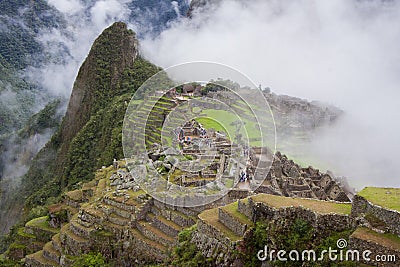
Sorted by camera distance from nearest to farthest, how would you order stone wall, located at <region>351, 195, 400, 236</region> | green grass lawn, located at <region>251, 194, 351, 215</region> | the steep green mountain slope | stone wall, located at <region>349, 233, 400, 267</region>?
stone wall, located at <region>349, 233, 400, 267</region> < stone wall, located at <region>351, 195, 400, 236</region> < green grass lawn, located at <region>251, 194, 351, 215</region> < the steep green mountain slope

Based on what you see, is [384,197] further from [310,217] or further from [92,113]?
[92,113]

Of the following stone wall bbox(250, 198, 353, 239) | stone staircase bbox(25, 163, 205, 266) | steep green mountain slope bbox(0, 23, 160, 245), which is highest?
steep green mountain slope bbox(0, 23, 160, 245)

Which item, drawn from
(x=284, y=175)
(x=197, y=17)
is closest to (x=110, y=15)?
(x=197, y=17)

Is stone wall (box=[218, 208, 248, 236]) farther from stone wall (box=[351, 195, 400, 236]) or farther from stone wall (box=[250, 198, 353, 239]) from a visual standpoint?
stone wall (box=[351, 195, 400, 236])

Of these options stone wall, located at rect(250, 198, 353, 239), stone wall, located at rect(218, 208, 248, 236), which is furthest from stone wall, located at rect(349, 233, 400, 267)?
stone wall, located at rect(218, 208, 248, 236)

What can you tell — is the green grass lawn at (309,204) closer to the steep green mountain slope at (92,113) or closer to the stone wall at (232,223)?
the stone wall at (232,223)
